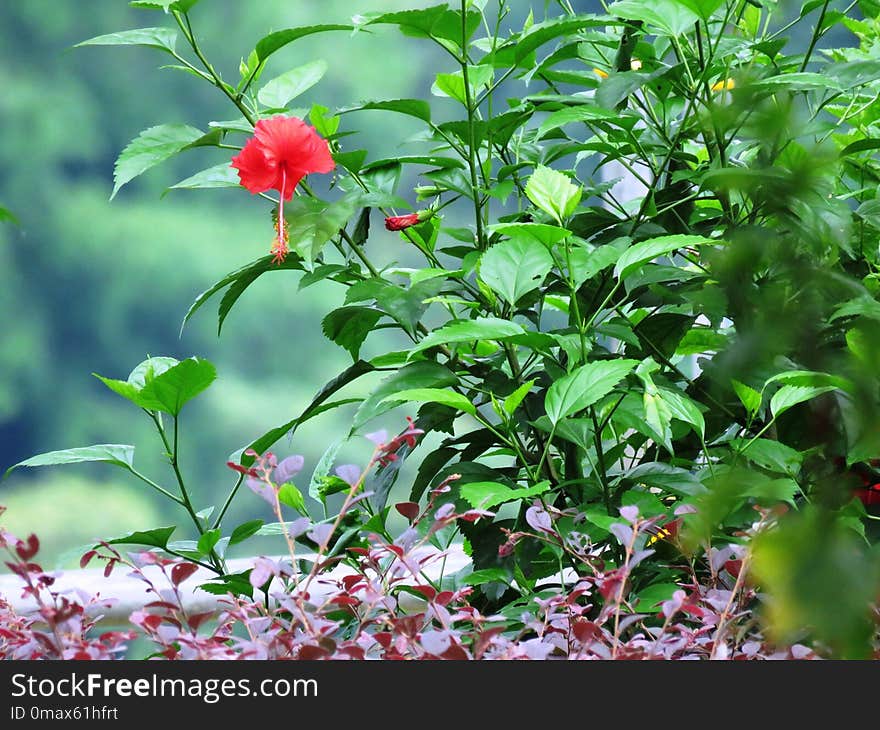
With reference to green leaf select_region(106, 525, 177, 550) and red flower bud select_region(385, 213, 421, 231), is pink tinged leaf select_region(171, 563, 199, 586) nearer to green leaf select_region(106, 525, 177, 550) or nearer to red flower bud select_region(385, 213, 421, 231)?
green leaf select_region(106, 525, 177, 550)

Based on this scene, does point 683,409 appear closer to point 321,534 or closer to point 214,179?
point 321,534

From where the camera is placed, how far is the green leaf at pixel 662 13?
675 millimetres

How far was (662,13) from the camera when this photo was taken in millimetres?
688

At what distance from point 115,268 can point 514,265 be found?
1.91 m

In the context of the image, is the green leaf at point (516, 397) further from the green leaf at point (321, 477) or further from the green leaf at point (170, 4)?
the green leaf at point (170, 4)

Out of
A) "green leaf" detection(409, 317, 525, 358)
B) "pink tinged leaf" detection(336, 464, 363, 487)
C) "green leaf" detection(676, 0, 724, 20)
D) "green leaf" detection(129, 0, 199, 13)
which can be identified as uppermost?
"green leaf" detection(129, 0, 199, 13)

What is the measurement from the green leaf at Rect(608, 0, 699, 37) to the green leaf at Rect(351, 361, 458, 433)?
0.93ft

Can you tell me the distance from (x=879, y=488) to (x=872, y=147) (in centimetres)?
28

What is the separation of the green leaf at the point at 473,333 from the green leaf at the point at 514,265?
0.17ft

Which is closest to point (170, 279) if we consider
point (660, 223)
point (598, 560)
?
point (660, 223)

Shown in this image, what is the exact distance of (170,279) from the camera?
2.38 metres

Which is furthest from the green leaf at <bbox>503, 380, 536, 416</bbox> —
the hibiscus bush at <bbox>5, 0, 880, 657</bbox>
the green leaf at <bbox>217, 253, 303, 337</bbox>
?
the green leaf at <bbox>217, 253, 303, 337</bbox>

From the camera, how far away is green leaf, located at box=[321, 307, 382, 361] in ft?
2.44
